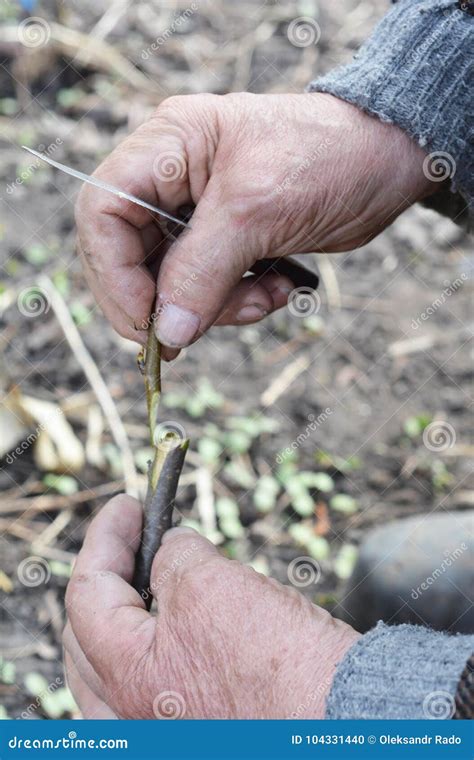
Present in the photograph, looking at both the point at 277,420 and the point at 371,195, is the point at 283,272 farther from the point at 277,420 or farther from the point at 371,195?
the point at 277,420

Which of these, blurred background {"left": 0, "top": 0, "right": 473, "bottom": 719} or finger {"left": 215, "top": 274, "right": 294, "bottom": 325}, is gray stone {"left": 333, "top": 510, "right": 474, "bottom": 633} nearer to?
blurred background {"left": 0, "top": 0, "right": 473, "bottom": 719}

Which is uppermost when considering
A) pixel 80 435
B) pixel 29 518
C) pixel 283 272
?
pixel 283 272

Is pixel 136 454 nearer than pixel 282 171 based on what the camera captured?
No

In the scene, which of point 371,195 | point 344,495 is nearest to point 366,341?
point 344,495

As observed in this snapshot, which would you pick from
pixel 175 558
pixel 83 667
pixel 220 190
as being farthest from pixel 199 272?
pixel 83 667

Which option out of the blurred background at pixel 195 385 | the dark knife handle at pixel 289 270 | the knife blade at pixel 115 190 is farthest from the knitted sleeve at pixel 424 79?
the blurred background at pixel 195 385

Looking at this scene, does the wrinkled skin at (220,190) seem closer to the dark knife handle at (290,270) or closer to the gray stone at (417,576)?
the dark knife handle at (290,270)
